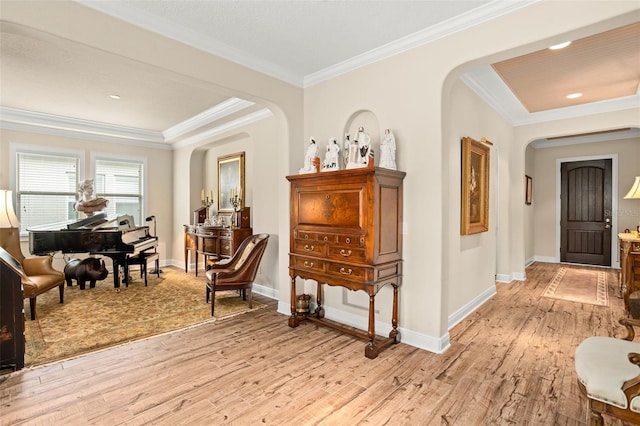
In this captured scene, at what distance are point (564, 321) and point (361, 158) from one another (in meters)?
3.10

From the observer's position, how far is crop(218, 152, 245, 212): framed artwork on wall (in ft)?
19.3

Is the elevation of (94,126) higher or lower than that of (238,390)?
higher

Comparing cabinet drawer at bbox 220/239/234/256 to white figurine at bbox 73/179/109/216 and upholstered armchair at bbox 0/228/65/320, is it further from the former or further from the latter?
white figurine at bbox 73/179/109/216

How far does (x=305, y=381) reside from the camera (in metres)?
2.46

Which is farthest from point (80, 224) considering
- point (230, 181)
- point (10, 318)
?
point (10, 318)

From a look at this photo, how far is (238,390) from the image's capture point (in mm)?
2348

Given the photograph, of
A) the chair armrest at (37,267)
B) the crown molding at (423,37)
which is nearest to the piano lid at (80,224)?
the chair armrest at (37,267)

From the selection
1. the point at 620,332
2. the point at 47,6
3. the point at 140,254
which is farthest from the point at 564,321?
the point at 140,254

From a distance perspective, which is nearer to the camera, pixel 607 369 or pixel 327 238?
pixel 607 369

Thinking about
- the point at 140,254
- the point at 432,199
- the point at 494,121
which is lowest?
the point at 140,254

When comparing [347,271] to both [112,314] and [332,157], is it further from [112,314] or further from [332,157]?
[112,314]

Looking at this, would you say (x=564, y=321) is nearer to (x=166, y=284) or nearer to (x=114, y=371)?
(x=114, y=371)

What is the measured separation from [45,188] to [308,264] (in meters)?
5.47

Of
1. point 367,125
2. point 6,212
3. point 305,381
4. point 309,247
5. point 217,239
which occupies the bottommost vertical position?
point 305,381
